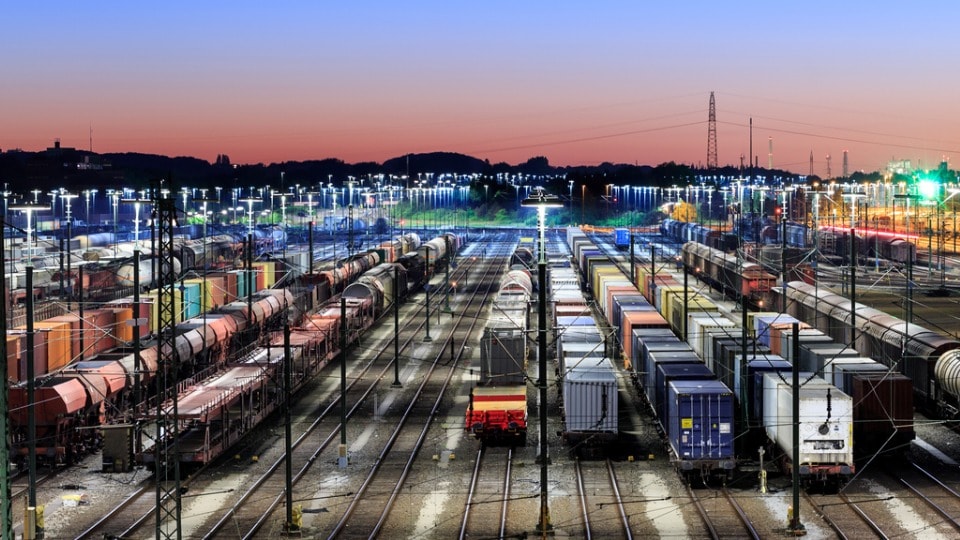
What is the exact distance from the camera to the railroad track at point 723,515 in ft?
98.1

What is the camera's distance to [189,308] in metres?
66.9

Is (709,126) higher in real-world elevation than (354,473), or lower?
higher

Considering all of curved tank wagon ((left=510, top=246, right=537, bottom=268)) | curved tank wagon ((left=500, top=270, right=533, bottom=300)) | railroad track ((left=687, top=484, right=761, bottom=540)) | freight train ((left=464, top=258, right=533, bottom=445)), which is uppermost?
curved tank wagon ((left=510, top=246, right=537, bottom=268))

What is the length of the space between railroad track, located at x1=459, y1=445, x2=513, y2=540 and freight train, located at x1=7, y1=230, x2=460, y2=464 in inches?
402

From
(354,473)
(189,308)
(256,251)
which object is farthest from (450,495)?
(256,251)

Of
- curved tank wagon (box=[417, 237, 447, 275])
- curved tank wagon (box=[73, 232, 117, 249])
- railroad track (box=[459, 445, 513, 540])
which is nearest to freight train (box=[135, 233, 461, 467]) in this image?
railroad track (box=[459, 445, 513, 540])

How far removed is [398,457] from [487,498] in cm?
671

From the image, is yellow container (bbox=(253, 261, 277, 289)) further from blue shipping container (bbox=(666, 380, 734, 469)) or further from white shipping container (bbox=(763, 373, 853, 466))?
white shipping container (bbox=(763, 373, 853, 466))

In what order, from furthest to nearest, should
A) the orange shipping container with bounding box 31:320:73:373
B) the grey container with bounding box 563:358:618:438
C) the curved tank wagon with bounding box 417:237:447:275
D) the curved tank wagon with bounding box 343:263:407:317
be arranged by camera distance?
the curved tank wagon with bounding box 417:237:447:275
the curved tank wagon with bounding box 343:263:407:317
the orange shipping container with bounding box 31:320:73:373
the grey container with bounding box 563:358:618:438

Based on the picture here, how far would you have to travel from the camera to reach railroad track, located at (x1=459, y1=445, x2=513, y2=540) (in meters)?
30.6

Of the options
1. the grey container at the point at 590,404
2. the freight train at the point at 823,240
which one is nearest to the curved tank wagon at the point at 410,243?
the freight train at the point at 823,240

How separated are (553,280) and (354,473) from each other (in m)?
38.3

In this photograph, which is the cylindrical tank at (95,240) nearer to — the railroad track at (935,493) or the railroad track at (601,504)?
the railroad track at (601,504)

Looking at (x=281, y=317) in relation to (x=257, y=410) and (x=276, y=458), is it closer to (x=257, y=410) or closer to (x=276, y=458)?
(x=257, y=410)
